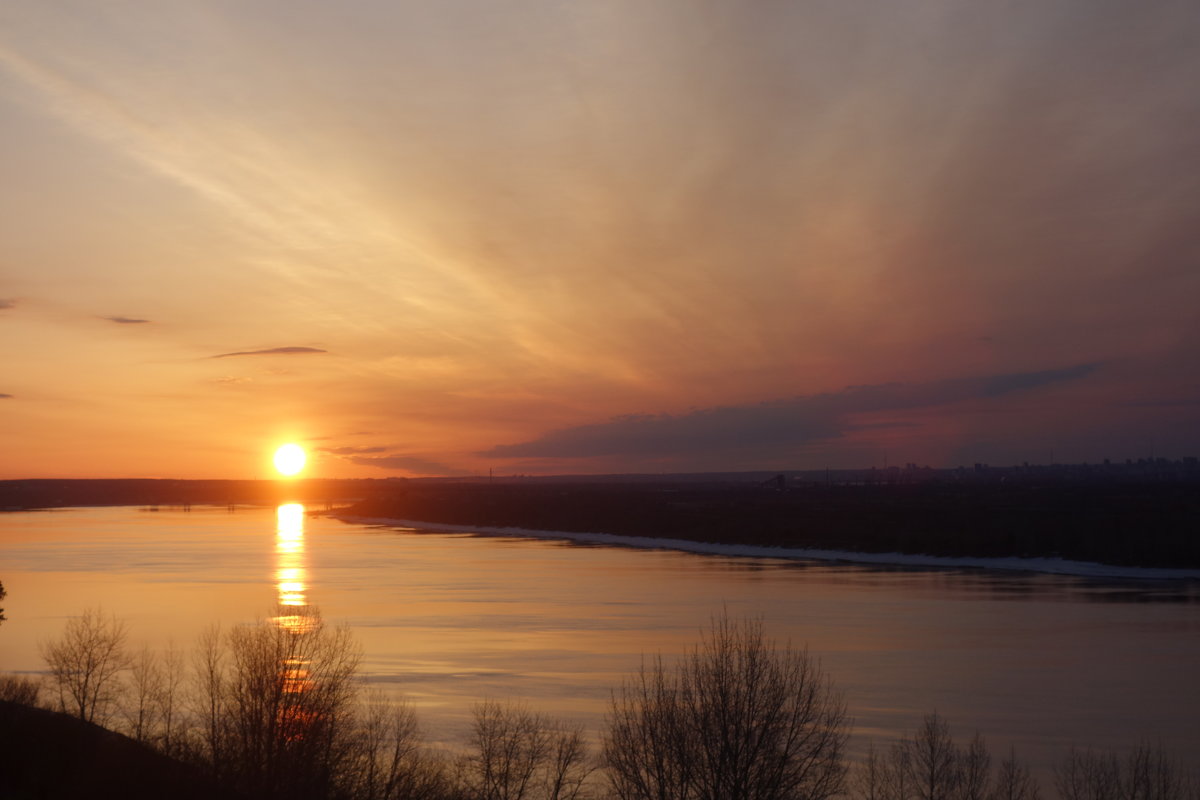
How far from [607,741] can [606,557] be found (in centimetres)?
7110

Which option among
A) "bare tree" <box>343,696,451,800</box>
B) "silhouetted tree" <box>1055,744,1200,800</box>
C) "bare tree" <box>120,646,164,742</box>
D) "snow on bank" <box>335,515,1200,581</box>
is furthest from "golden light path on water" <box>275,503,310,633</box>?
"snow on bank" <box>335,515,1200,581</box>

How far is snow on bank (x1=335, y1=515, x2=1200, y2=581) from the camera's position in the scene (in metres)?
79.1

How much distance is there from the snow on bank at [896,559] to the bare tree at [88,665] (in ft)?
206

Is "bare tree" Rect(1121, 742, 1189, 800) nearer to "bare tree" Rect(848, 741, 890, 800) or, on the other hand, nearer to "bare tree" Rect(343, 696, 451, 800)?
"bare tree" Rect(848, 741, 890, 800)

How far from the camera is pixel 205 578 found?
7800 centimetres

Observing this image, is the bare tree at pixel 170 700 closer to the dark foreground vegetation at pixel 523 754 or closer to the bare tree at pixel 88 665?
the dark foreground vegetation at pixel 523 754

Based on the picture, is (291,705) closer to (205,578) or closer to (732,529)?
(205,578)

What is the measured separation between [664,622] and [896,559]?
45.5 metres

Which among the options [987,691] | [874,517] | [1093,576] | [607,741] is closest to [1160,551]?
[1093,576]

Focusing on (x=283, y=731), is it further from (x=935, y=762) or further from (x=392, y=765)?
(x=935, y=762)

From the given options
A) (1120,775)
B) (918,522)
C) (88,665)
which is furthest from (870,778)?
(918,522)

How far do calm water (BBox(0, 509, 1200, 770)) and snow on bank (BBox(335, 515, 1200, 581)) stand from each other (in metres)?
5.35

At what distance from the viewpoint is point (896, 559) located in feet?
311

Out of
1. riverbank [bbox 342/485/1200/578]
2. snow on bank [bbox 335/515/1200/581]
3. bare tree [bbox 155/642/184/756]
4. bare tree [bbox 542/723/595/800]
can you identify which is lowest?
bare tree [bbox 542/723/595/800]
